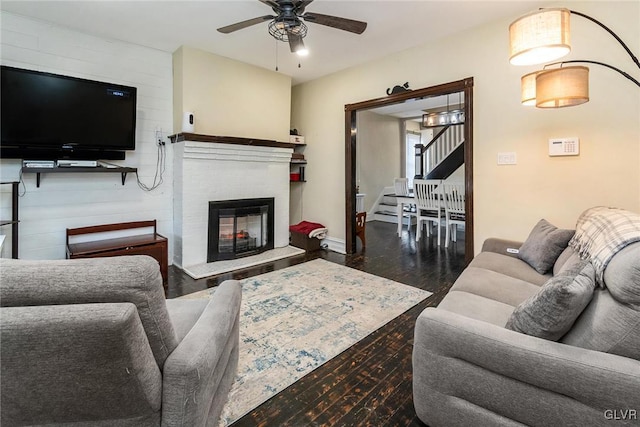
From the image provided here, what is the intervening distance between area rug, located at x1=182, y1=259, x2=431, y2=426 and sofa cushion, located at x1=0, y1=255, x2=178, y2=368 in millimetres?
916

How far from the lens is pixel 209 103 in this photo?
4.04 meters

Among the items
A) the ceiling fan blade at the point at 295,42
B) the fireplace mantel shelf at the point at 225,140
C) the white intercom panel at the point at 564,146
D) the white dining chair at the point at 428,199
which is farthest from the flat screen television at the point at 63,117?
the white dining chair at the point at 428,199

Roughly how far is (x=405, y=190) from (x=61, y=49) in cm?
566

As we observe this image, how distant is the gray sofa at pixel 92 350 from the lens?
0.81m

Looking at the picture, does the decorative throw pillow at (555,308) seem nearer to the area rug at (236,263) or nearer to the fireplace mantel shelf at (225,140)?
the area rug at (236,263)

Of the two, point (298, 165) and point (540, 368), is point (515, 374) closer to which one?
point (540, 368)

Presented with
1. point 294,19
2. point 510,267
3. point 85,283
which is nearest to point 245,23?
point 294,19

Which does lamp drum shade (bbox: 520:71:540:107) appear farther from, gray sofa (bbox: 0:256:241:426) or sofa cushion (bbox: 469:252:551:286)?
gray sofa (bbox: 0:256:241:426)

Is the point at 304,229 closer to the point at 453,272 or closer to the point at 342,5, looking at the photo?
the point at 453,272

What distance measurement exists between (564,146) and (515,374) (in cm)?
248

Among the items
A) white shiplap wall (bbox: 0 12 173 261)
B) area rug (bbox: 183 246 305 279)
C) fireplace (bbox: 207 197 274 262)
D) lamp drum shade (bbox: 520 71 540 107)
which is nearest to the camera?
lamp drum shade (bbox: 520 71 540 107)

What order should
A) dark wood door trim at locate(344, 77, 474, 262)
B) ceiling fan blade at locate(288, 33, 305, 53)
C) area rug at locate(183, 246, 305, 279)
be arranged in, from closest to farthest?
ceiling fan blade at locate(288, 33, 305, 53)
dark wood door trim at locate(344, 77, 474, 262)
area rug at locate(183, 246, 305, 279)

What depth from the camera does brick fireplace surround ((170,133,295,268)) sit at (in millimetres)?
3865

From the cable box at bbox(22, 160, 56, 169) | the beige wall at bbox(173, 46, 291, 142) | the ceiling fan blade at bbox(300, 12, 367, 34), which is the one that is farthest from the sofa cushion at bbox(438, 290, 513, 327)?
the cable box at bbox(22, 160, 56, 169)
